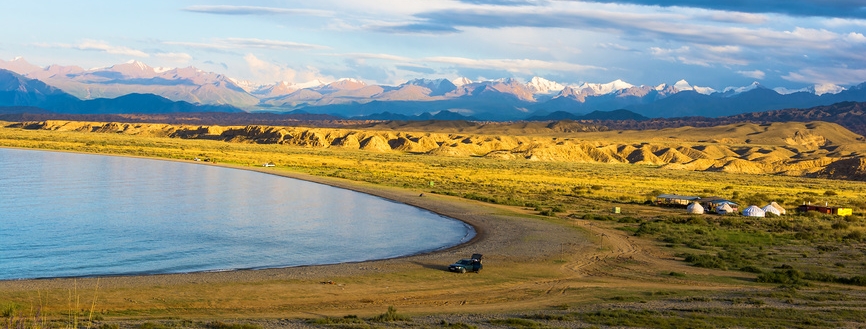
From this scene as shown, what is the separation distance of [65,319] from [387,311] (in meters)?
8.28

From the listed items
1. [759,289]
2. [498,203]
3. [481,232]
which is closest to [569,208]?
[498,203]

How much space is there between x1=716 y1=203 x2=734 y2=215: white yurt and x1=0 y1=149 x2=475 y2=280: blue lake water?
18.5 m

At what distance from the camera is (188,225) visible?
41.8 meters

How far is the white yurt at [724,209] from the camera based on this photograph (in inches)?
2167

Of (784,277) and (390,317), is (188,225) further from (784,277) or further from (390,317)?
(784,277)

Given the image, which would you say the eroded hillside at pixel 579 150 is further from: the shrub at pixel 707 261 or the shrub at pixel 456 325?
the shrub at pixel 456 325

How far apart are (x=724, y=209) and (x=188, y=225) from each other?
33814mm

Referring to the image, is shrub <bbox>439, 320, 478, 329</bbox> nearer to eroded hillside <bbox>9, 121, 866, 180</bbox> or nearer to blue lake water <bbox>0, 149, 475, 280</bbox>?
blue lake water <bbox>0, 149, 475, 280</bbox>

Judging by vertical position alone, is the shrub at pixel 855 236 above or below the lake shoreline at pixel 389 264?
above

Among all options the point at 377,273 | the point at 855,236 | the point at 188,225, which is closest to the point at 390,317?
the point at 377,273

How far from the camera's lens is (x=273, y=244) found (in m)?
37.1

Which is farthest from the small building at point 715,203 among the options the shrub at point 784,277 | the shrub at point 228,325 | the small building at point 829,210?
the shrub at point 228,325

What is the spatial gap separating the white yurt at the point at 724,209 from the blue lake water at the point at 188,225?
18496mm

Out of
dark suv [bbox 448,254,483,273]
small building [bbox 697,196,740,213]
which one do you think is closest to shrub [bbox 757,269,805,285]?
dark suv [bbox 448,254,483,273]
